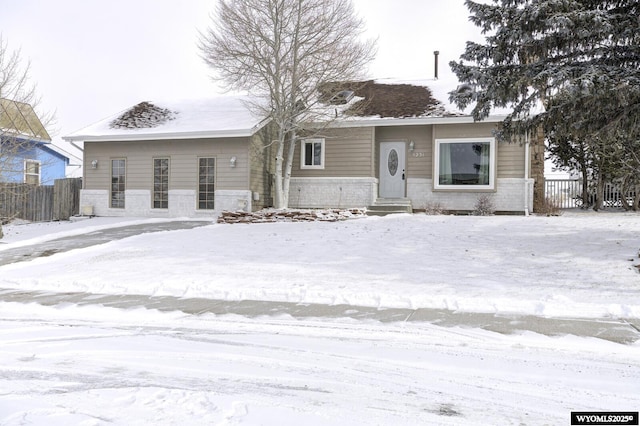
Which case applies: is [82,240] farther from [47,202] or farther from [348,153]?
[348,153]

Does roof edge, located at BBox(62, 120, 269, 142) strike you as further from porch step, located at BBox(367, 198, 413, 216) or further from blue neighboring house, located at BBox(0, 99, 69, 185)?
porch step, located at BBox(367, 198, 413, 216)

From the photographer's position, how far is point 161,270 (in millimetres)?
9266

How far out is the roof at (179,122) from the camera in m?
18.2

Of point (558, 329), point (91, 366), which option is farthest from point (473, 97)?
point (91, 366)

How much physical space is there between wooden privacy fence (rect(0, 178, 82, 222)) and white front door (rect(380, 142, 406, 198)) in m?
12.9

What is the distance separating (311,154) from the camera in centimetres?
1928

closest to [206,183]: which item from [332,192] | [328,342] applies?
[332,192]

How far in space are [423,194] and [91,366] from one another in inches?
590

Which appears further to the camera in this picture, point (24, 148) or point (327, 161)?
point (24, 148)

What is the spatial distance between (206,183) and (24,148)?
26.4ft

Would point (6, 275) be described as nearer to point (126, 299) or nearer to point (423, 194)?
point (126, 299)

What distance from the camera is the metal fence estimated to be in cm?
2041

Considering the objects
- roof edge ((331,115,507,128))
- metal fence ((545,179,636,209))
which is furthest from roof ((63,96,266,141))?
metal fence ((545,179,636,209))

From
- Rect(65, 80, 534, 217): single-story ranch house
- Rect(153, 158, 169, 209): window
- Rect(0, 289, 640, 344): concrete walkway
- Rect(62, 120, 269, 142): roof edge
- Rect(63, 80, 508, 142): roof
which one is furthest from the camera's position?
Rect(153, 158, 169, 209): window
